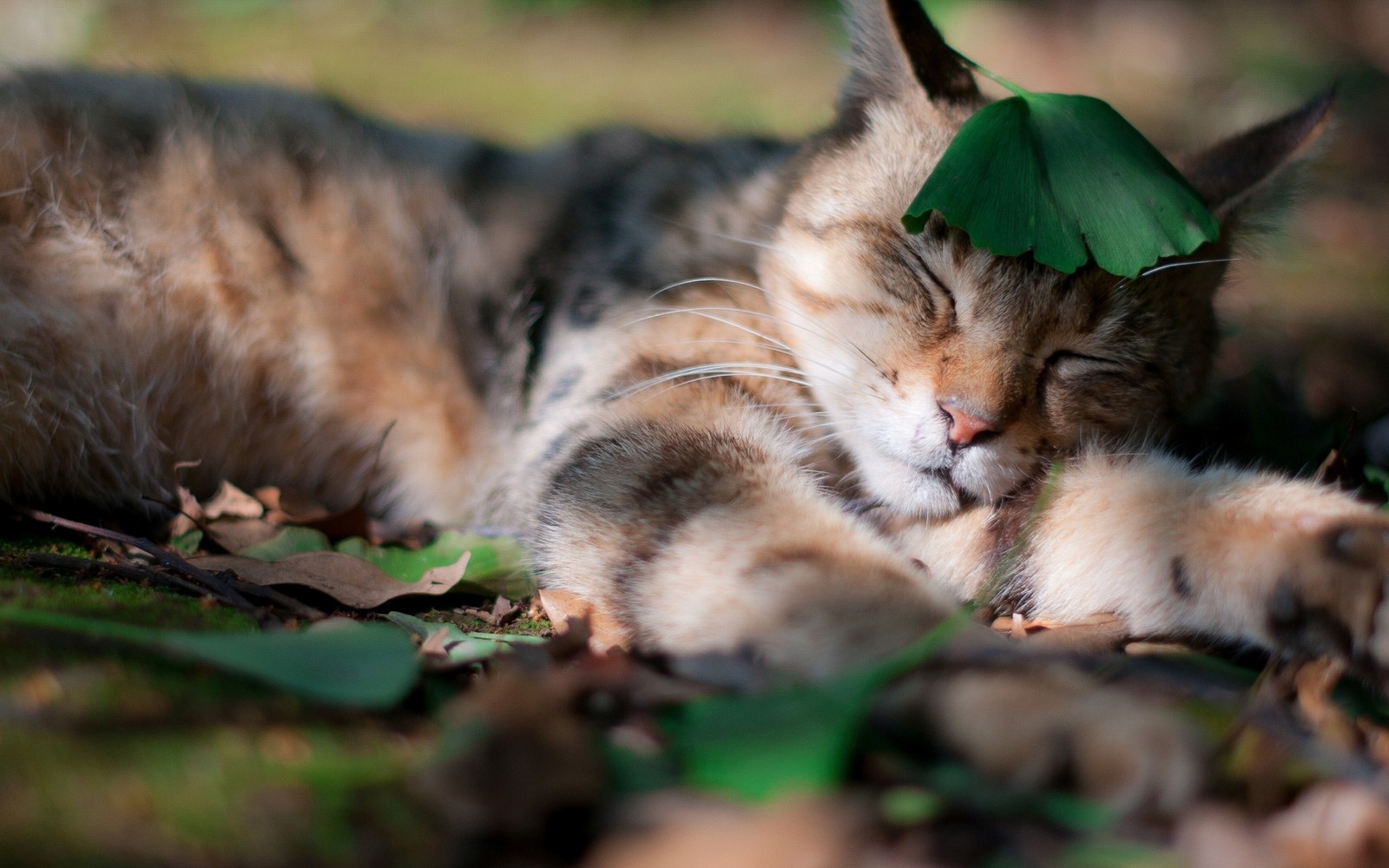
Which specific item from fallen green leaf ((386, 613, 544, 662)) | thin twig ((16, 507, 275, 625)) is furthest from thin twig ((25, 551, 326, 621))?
fallen green leaf ((386, 613, 544, 662))

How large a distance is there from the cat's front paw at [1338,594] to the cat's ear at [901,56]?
1104mm

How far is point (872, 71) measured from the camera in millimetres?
2098

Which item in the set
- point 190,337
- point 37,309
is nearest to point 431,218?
point 190,337

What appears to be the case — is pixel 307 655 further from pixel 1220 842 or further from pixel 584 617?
pixel 1220 842

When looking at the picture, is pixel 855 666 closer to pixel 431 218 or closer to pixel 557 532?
pixel 557 532

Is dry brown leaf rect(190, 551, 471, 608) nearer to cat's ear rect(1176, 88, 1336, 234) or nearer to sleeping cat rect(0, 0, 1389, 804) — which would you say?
sleeping cat rect(0, 0, 1389, 804)

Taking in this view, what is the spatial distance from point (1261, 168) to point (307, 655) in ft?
6.61

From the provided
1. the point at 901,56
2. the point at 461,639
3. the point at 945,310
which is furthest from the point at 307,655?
the point at 901,56

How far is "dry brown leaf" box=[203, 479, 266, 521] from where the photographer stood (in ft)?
6.85

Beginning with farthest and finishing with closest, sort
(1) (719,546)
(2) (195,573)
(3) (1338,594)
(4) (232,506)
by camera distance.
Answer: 1. (4) (232,506)
2. (2) (195,573)
3. (1) (719,546)
4. (3) (1338,594)

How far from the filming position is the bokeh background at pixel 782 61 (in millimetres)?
4324

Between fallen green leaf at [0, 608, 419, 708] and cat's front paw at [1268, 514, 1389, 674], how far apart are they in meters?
1.21

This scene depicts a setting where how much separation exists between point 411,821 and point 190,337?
5.32 ft

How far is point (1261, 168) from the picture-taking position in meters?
2.04
